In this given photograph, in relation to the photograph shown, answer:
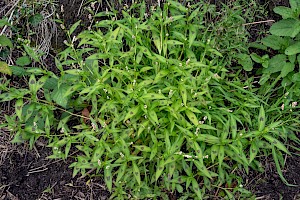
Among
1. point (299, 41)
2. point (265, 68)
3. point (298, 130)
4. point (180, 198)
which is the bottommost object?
point (180, 198)

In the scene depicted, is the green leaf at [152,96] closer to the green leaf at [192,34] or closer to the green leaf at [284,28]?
the green leaf at [192,34]

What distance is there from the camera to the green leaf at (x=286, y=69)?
296cm

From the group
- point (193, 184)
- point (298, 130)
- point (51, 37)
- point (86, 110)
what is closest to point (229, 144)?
point (193, 184)

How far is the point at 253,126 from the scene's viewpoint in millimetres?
2877

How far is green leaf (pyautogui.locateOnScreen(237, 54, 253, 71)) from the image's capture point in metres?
3.08

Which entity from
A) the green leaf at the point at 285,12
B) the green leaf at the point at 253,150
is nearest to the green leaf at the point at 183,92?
the green leaf at the point at 253,150

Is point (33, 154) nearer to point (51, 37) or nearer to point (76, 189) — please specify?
point (76, 189)

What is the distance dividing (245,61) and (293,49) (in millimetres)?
366

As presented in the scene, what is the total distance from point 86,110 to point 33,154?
51 cm

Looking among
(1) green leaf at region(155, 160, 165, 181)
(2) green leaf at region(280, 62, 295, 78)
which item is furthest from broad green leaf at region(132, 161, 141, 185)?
(2) green leaf at region(280, 62, 295, 78)

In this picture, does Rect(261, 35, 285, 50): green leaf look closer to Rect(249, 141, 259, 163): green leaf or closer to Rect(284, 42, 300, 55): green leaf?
Rect(284, 42, 300, 55): green leaf

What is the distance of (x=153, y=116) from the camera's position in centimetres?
252

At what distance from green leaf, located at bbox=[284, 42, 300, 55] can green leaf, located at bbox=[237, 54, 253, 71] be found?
0.28 m

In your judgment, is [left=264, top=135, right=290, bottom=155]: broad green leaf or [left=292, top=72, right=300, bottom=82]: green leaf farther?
[left=292, top=72, right=300, bottom=82]: green leaf
